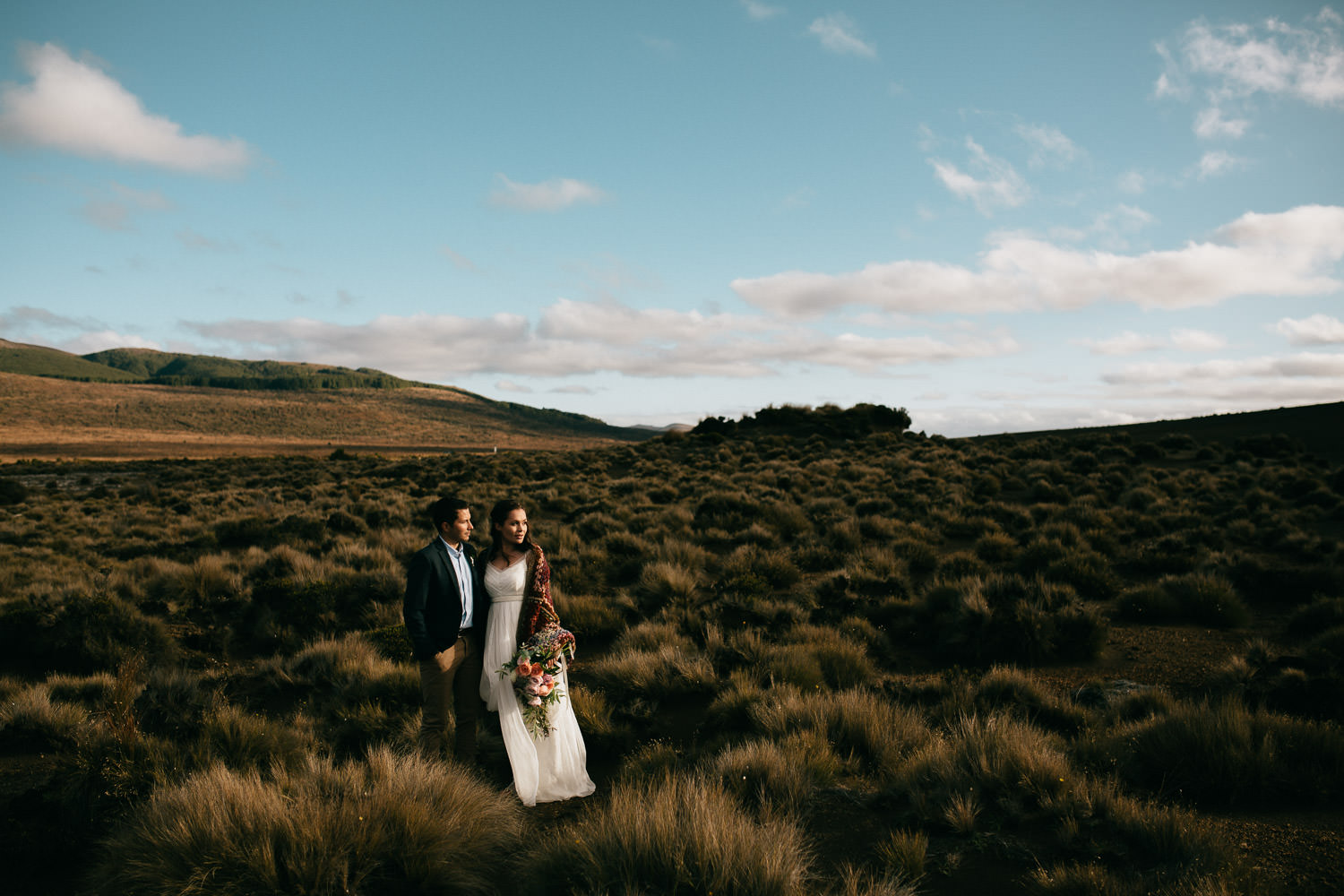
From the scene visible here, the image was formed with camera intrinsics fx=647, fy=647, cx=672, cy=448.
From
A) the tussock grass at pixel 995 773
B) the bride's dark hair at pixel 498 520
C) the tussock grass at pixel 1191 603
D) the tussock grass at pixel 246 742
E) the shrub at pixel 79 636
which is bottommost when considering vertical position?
the shrub at pixel 79 636

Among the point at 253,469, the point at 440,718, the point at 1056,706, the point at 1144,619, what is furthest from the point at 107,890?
the point at 253,469

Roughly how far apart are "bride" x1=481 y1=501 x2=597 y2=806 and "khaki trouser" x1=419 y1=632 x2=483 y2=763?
0.61 feet

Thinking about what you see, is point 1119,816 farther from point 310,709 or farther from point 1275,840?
point 310,709

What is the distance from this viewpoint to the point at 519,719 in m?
5.02

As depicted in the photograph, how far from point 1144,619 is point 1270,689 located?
357 centimetres

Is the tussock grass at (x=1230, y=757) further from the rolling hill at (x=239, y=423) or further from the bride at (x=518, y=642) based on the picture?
the rolling hill at (x=239, y=423)

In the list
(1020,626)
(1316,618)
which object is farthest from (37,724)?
(1316,618)

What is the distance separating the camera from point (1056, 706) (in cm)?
597

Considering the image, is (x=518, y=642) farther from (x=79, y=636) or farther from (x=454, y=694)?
(x=79, y=636)

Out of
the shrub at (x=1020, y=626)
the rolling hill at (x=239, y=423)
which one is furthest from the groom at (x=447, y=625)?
the rolling hill at (x=239, y=423)

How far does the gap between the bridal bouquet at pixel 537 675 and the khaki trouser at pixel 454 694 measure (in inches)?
16.0

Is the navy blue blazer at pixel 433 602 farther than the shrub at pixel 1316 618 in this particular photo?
No

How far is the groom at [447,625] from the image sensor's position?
4953mm

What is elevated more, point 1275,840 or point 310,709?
point 1275,840
